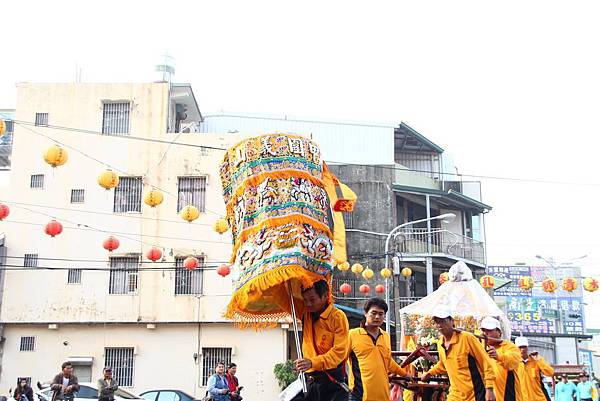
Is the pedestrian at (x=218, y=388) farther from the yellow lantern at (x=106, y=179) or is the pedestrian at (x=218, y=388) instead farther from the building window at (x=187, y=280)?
the building window at (x=187, y=280)

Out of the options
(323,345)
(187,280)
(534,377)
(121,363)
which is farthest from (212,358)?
(323,345)

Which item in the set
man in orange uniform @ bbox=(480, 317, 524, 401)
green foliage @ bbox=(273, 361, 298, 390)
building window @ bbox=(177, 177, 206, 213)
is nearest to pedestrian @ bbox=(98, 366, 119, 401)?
man in orange uniform @ bbox=(480, 317, 524, 401)

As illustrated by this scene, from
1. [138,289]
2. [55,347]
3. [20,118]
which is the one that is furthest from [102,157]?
[55,347]

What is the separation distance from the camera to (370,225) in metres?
31.7

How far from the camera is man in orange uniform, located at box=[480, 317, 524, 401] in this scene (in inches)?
338

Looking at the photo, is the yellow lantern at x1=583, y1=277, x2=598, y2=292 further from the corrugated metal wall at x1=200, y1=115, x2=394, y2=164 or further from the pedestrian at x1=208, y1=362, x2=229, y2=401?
the pedestrian at x1=208, y1=362, x2=229, y2=401

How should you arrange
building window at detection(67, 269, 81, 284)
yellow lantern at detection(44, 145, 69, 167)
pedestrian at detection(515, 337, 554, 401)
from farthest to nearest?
building window at detection(67, 269, 81, 284), yellow lantern at detection(44, 145, 69, 167), pedestrian at detection(515, 337, 554, 401)

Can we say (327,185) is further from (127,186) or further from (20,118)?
(20,118)

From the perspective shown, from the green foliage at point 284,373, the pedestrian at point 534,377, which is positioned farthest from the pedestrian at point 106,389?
the green foliage at point 284,373

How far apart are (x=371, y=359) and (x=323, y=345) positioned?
57 cm

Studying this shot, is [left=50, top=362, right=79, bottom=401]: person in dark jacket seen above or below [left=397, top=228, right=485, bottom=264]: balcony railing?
below

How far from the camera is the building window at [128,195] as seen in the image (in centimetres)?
2855

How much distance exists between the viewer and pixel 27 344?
27422 millimetres

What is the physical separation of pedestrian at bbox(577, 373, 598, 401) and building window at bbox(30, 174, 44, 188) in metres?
20.2
